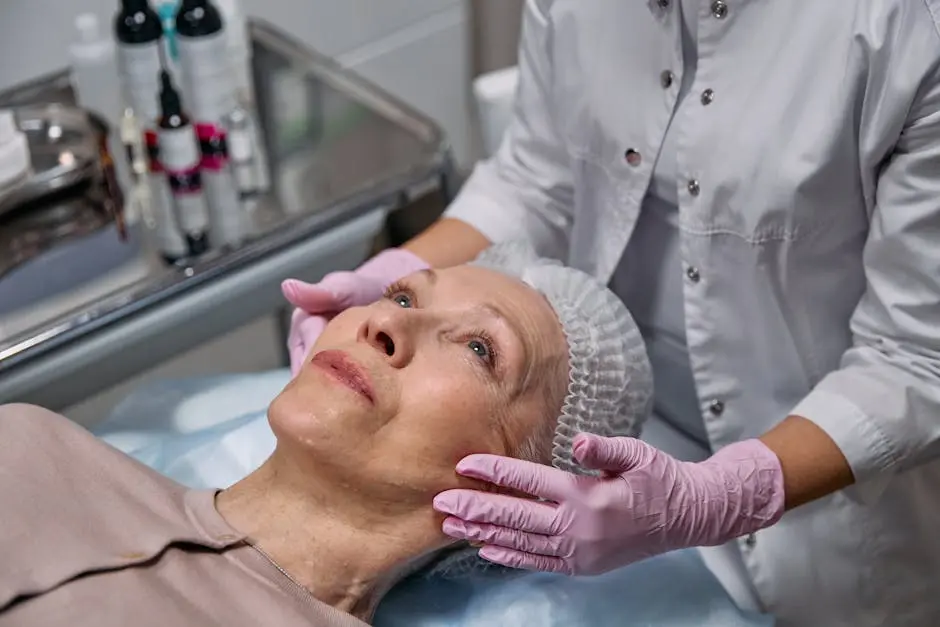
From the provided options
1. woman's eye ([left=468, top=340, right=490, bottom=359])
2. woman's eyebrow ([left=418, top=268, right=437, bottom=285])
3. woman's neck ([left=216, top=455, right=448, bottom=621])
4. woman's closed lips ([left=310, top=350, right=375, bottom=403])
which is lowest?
woman's neck ([left=216, top=455, right=448, bottom=621])

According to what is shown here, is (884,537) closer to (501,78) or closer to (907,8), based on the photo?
(907,8)

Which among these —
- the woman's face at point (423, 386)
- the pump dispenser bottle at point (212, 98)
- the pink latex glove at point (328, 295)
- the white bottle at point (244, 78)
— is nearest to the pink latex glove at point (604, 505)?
the woman's face at point (423, 386)

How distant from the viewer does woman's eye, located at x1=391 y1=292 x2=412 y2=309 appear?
1.19 m

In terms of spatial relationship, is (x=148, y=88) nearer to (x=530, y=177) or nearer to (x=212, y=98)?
(x=212, y=98)

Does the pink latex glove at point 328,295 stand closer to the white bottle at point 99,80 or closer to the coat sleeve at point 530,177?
the coat sleeve at point 530,177

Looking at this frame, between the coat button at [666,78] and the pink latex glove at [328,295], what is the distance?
1.21ft

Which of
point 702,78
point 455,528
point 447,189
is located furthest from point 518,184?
point 455,528

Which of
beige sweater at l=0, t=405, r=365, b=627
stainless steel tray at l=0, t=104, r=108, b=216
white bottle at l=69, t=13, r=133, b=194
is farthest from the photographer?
white bottle at l=69, t=13, r=133, b=194

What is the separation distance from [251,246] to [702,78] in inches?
25.1

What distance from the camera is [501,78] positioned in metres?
1.85

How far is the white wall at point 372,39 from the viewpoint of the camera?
67.7 inches

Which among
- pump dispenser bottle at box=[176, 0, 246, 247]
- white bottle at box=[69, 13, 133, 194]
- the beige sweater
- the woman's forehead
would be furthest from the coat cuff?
white bottle at box=[69, 13, 133, 194]

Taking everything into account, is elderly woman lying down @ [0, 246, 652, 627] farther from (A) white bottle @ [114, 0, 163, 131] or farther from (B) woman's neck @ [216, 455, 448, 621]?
(A) white bottle @ [114, 0, 163, 131]

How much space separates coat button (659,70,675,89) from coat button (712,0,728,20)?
0.09 metres
